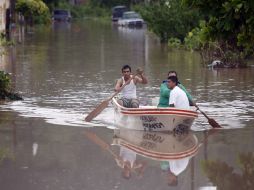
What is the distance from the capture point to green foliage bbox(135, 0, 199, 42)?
4350cm

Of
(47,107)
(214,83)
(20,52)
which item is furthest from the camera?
(20,52)

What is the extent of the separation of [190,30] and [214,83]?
59.9 feet

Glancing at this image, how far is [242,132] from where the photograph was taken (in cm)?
1644

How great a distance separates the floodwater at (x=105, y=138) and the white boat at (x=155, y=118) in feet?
0.68

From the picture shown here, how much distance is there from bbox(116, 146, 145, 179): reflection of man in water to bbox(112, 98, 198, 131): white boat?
117 centimetres

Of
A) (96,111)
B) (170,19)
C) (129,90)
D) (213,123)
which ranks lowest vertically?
(213,123)

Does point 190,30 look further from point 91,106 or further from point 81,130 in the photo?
point 81,130

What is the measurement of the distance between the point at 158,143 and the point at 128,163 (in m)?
1.88

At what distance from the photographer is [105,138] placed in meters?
15.9

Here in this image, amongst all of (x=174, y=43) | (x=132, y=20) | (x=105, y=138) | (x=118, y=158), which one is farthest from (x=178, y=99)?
(x=132, y=20)

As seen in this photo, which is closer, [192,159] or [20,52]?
[192,159]

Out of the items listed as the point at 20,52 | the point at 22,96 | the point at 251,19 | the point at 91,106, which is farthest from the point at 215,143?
the point at 20,52

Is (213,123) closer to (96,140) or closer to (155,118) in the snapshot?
(155,118)

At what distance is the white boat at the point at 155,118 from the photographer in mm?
15328
